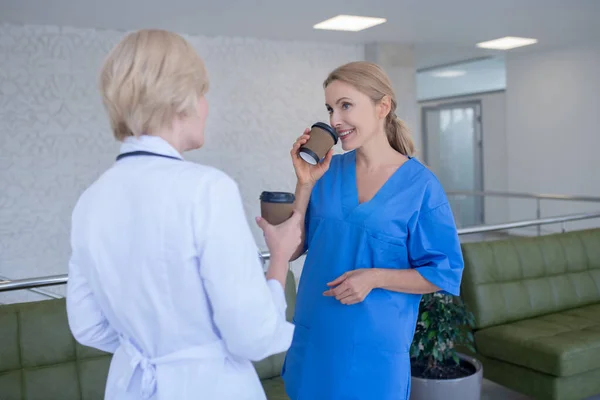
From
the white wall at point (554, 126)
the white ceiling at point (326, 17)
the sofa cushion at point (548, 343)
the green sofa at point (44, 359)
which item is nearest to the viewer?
the green sofa at point (44, 359)

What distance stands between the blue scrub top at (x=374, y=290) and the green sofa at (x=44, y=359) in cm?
93

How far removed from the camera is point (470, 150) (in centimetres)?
965

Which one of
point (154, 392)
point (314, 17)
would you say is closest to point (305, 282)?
point (154, 392)

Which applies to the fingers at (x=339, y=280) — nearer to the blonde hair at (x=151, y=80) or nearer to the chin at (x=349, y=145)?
the chin at (x=349, y=145)

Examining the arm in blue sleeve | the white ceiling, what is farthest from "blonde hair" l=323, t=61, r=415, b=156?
the white ceiling

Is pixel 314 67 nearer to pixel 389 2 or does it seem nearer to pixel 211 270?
pixel 389 2

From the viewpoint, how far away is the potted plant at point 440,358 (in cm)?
264

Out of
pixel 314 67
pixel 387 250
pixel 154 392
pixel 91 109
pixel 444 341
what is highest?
pixel 314 67

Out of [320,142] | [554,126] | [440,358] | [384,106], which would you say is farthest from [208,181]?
[554,126]

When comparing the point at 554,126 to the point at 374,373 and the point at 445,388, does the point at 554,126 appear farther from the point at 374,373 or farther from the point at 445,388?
the point at 374,373

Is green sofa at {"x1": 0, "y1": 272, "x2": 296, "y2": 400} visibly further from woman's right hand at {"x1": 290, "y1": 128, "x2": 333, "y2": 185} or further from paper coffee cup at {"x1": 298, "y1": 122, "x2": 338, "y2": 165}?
paper coffee cup at {"x1": 298, "y1": 122, "x2": 338, "y2": 165}

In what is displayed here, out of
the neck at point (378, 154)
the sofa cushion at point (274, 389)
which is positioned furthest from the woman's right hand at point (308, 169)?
the sofa cushion at point (274, 389)

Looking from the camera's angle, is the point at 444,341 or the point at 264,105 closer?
the point at 444,341

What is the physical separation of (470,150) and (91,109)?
19.9ft
